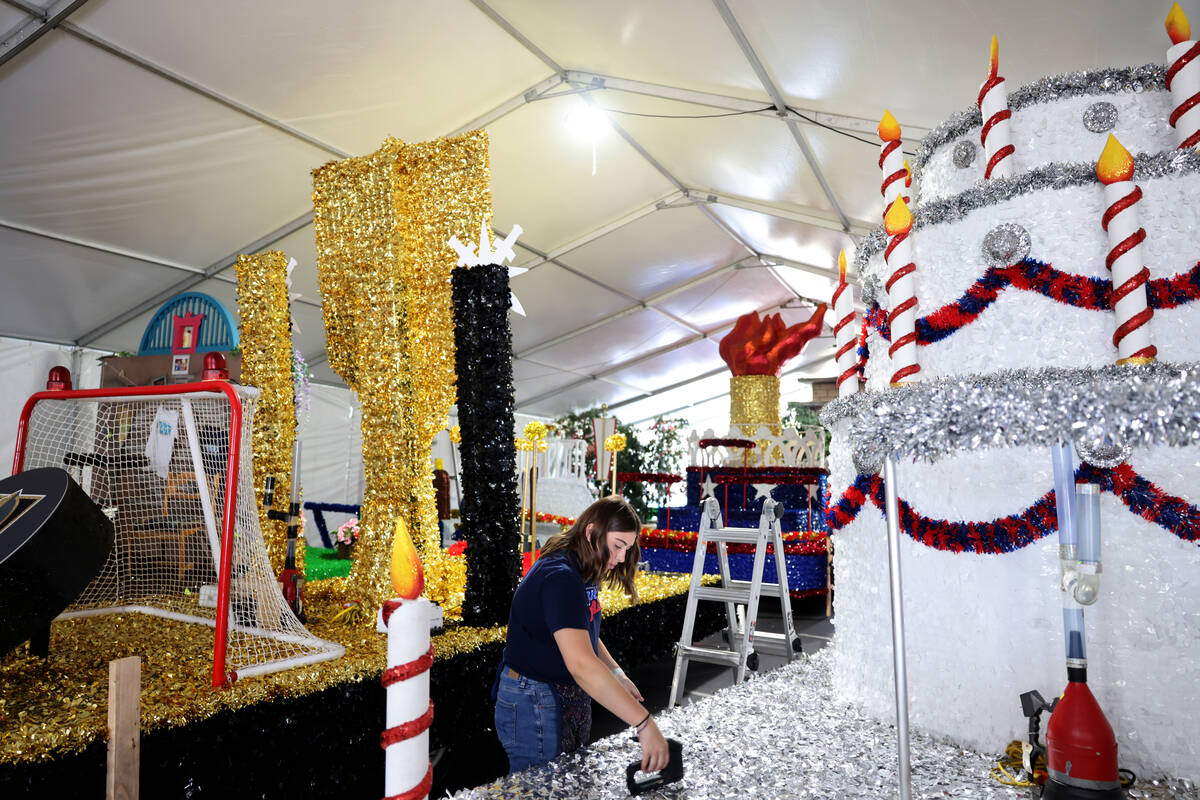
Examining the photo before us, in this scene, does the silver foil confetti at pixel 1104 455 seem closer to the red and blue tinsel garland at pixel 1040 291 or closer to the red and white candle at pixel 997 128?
the red and blue tinsel garland at pixel 1040 291

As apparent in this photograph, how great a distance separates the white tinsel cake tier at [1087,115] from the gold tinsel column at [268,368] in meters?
4.18

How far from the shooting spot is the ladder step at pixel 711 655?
3.96m

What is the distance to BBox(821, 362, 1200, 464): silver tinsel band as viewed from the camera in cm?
129

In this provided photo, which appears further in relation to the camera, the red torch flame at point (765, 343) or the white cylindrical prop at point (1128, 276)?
the red torch flame at point (765, 343)

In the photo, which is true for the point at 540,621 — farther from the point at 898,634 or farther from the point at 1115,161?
the point at 1115,161

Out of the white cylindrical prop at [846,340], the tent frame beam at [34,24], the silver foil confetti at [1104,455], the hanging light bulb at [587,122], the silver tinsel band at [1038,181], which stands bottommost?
the silver foil confetti at [1104,455]

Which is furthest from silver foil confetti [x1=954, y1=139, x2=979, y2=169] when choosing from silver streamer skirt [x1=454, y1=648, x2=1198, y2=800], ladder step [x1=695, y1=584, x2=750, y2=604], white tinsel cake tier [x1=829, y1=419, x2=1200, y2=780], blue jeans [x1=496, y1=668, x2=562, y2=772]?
ladder step [x1=695, y1=584, x2=750, y2=604]

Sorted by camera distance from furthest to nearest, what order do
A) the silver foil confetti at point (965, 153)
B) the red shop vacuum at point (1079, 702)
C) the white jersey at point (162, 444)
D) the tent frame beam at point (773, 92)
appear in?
the tent frame beam at point (773, 92) → the white jersey at point (162, 444) → the silver foil confetti at point (965, 153) → the red shop vacuum at point (1079, 702)

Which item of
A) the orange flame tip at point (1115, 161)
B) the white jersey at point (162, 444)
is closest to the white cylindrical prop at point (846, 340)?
the orange flame tip at point (1115, 161)

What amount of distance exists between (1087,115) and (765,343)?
6.82m

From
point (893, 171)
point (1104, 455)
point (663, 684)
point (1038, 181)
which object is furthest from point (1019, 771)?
point (663, 684)

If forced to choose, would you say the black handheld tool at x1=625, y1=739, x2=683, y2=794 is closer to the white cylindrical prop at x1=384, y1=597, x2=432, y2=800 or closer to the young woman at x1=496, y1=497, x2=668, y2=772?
the young woman at x1=496, y1=497, x2=668, y2=772

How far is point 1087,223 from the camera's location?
2127 mm

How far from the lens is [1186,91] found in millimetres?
2094
